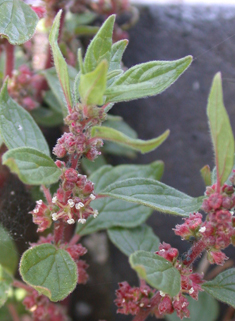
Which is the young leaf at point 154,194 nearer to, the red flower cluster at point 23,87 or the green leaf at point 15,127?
the green leaf at point 15,127

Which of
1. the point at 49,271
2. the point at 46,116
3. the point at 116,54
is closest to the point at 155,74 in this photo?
the point at 116,54

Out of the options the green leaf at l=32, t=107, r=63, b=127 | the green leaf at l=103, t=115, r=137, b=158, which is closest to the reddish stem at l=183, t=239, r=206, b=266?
the green leaf at l=103, t=115, r=137, b=158

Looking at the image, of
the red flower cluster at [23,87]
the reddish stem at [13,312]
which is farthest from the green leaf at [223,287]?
the red flower cluster at [23,87]

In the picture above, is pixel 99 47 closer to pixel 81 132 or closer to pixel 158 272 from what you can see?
pixel 81 132

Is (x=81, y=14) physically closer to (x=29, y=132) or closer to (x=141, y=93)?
(x=29, y=132)

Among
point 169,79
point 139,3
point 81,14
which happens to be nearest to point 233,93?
point 139,3

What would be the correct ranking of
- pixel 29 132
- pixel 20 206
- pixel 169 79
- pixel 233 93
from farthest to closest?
pixel 233 93, pixel 20 206, pixel 29 132, pixel 169 79

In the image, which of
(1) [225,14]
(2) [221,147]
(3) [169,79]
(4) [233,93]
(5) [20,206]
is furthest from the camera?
(1) [225,14]
